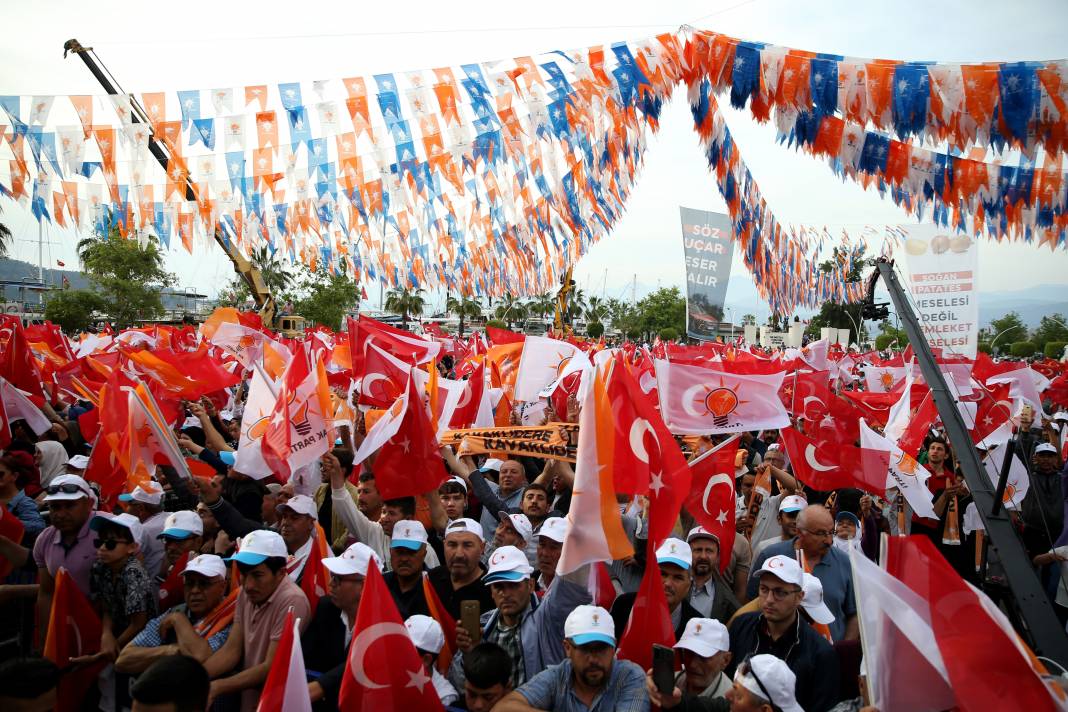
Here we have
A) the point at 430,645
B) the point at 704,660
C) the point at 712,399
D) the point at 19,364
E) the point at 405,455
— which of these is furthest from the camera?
the point at 19,364

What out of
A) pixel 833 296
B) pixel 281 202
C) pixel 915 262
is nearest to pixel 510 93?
pixel 281 202

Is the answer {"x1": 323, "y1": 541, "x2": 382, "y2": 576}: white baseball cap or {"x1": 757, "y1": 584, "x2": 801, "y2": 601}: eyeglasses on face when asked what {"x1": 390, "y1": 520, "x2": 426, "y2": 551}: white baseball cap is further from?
{"x1": 757, "y1": 584, "x2": 801, "y2": 601}: eyeglasses on face

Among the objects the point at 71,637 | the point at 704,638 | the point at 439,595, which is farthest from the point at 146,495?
the point at 704,638

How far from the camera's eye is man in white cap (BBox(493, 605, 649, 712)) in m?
3.38

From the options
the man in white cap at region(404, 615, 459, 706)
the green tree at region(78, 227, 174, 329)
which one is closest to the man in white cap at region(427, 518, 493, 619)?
the man in white cap at region(404, 615, 459, 706)

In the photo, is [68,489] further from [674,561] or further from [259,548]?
[674,561]

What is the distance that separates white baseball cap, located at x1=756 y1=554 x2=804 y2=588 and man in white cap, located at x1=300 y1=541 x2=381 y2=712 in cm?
206

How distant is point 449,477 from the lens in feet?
20.9

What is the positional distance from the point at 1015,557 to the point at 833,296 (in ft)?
69.6

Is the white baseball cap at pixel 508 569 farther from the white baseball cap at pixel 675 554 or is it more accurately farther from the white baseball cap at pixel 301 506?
the white baseball cap at pixel 301 506

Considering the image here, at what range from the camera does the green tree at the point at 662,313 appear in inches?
3447

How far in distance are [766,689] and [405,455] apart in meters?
3.39

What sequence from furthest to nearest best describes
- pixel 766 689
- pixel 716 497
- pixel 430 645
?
pixel 716 497 → pixel 430 645 → pixel 766 689

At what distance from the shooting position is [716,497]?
219 inches
